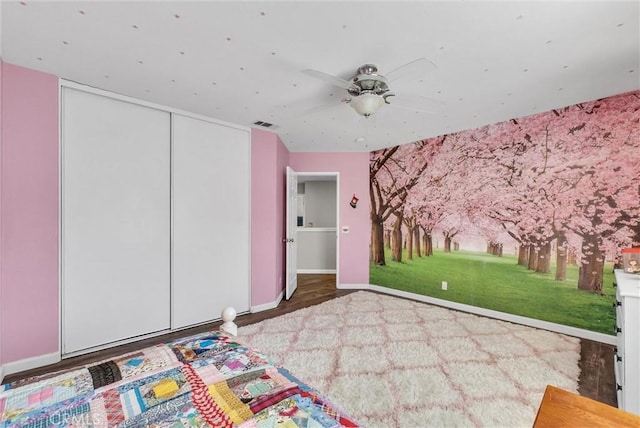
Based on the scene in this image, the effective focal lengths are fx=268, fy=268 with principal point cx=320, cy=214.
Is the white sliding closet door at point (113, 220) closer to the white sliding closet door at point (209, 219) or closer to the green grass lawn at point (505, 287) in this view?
the white sliding closet door at point (209, 219)

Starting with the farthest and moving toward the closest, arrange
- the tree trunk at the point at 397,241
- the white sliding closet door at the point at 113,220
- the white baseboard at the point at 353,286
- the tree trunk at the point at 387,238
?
the white baseboard at the point at 353,286
the tree trunk at the point at 387,238
the tree trunk at the point at 397,241
the white sliding closet door at the point at 113,220

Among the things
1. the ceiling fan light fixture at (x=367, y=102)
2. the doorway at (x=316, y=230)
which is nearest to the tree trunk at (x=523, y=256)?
the ceiling fan light fixture at (x=367, y=102)

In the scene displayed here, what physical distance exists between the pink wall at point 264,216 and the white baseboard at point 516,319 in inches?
81.6

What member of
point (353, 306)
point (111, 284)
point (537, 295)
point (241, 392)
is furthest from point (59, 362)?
point (537, 295)

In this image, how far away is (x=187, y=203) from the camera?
3119 millimetres

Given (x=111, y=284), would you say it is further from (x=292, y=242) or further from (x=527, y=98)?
(x=527, y=98)

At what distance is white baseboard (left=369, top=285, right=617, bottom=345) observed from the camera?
2793mm

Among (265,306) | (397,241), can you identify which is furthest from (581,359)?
(265,306)

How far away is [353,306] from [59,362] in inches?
124

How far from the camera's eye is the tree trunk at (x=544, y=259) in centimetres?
310

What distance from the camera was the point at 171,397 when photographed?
1043 mm

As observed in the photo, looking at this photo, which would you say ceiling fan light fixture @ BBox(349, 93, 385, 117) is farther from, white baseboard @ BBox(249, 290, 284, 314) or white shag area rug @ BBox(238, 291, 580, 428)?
white baseboard @ BBox(249, 290, 284, 314)

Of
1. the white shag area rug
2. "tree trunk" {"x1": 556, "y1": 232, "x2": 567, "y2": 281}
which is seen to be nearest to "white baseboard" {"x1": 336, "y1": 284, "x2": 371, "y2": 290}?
the white shag area rug

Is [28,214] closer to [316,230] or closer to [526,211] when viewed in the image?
[316,230]
